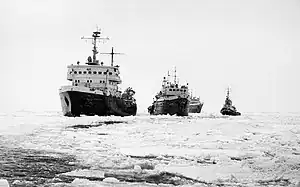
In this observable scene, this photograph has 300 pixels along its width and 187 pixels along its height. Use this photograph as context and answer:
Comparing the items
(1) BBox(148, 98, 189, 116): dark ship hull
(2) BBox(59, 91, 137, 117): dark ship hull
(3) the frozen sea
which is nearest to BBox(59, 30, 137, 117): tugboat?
(2) BBox(59, 91, 137, 117): dark ship hull

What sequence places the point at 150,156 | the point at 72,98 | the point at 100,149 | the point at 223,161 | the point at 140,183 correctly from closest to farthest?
the point at 140,183
the point at 223,161
the point at 150,156
the point at 100,149
the point at 72,98

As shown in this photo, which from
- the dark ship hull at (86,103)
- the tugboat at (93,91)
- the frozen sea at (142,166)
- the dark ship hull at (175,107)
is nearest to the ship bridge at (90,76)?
the tugboat at (93,91)

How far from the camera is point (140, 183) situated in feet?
25.1

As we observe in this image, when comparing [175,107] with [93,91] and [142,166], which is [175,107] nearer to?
[93,91]

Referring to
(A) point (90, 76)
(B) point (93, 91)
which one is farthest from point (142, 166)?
(A) point (90, 76)

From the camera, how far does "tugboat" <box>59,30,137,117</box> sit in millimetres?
39625

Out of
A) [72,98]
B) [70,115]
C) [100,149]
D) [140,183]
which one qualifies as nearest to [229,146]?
[100,149]

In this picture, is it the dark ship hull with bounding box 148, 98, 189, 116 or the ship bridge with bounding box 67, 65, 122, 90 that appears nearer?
the ship bridge with bounding box 67, 65, 122, 90

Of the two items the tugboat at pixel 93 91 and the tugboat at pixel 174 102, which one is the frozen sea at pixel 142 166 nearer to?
the tugboat at pixel 93 91

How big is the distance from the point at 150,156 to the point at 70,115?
3194 cm

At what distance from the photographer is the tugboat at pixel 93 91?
130 feet

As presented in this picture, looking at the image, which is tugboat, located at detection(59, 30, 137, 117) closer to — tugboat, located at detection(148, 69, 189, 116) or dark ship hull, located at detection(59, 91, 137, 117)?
dark ship hull, located at detection(59, 91, 137, 117)

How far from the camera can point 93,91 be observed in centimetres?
3956

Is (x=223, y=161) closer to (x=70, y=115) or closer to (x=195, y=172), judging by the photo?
(x=195, y=172)
